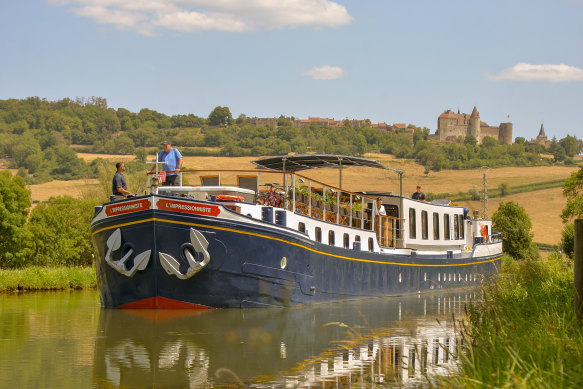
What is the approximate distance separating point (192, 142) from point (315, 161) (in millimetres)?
131971

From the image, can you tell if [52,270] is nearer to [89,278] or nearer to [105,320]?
[89,278]

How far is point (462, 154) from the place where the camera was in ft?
568

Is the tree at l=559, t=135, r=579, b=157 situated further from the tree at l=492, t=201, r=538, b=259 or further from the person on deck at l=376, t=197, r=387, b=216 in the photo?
the person on deck at l=376, t=197, r=387, b=216

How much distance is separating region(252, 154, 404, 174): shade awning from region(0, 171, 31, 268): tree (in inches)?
531

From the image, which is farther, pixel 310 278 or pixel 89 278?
pixel 89 278

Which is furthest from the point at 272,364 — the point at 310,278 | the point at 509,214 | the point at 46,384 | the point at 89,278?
the point at 509,214

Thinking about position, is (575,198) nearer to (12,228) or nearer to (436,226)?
(436,226)

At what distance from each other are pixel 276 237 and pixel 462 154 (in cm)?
15634

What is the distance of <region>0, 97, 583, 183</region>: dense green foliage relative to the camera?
5827 inches

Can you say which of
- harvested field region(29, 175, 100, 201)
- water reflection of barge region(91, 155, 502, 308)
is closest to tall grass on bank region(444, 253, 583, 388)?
water reflection of barge region(91, 155, 502, 308)

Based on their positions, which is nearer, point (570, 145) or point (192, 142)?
point (192, 142)

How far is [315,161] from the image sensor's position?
27859 millimetres

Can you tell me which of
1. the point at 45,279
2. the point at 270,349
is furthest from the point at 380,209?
the point at 270,349

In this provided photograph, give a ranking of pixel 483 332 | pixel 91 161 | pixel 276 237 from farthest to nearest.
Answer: pixel 91 161
pixel 276 237
pixel 483 332
